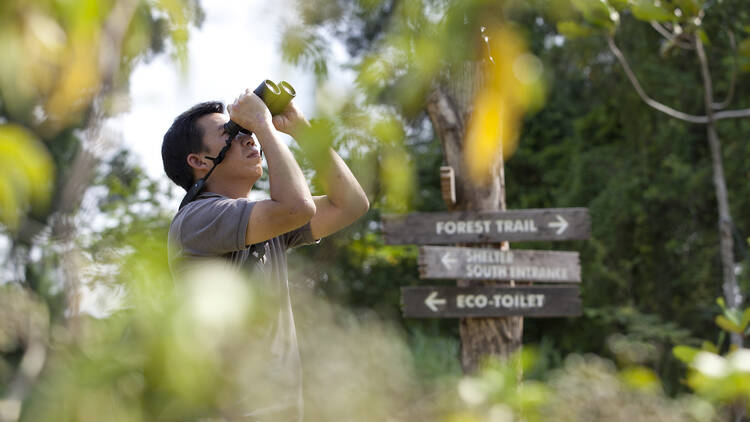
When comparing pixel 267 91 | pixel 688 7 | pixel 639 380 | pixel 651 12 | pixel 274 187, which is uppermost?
pixel 688 7

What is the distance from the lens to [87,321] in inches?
26.7

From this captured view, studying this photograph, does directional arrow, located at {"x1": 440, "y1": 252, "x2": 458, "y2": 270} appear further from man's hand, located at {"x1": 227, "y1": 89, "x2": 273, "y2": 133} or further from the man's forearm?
man's hand, located at {"x1": 227, "y1": 89, "x2": 273, "y2": 133}

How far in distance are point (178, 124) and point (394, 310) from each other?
34.1 feet

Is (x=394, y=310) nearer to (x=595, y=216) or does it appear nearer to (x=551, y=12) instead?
(x=595, y=216)

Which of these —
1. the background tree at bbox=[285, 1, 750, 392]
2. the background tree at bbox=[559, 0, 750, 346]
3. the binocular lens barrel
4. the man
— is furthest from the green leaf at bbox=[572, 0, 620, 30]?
the background tree at bbox=[285, 1, 750, 392]

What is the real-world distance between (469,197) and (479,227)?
0.19 meters

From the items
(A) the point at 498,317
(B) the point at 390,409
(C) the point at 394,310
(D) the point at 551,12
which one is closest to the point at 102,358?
(B) the point at 390,409

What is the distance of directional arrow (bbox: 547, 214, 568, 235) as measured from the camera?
441 centimetres

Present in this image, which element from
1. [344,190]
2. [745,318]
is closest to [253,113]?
[344,190]

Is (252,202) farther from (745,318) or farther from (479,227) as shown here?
(479,227)

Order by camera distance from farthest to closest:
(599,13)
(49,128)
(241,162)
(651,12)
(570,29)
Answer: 1. (570,29)
2. (599,13)
3. (651,12)
4. (241,162)
5. (49,128)

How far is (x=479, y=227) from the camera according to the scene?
4.40 meters

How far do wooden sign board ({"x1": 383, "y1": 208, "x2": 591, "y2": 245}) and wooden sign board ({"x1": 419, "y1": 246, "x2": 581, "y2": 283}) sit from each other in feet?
0.28

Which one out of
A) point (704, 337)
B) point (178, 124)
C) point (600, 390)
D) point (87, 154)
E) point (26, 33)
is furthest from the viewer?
point (704, 337)
